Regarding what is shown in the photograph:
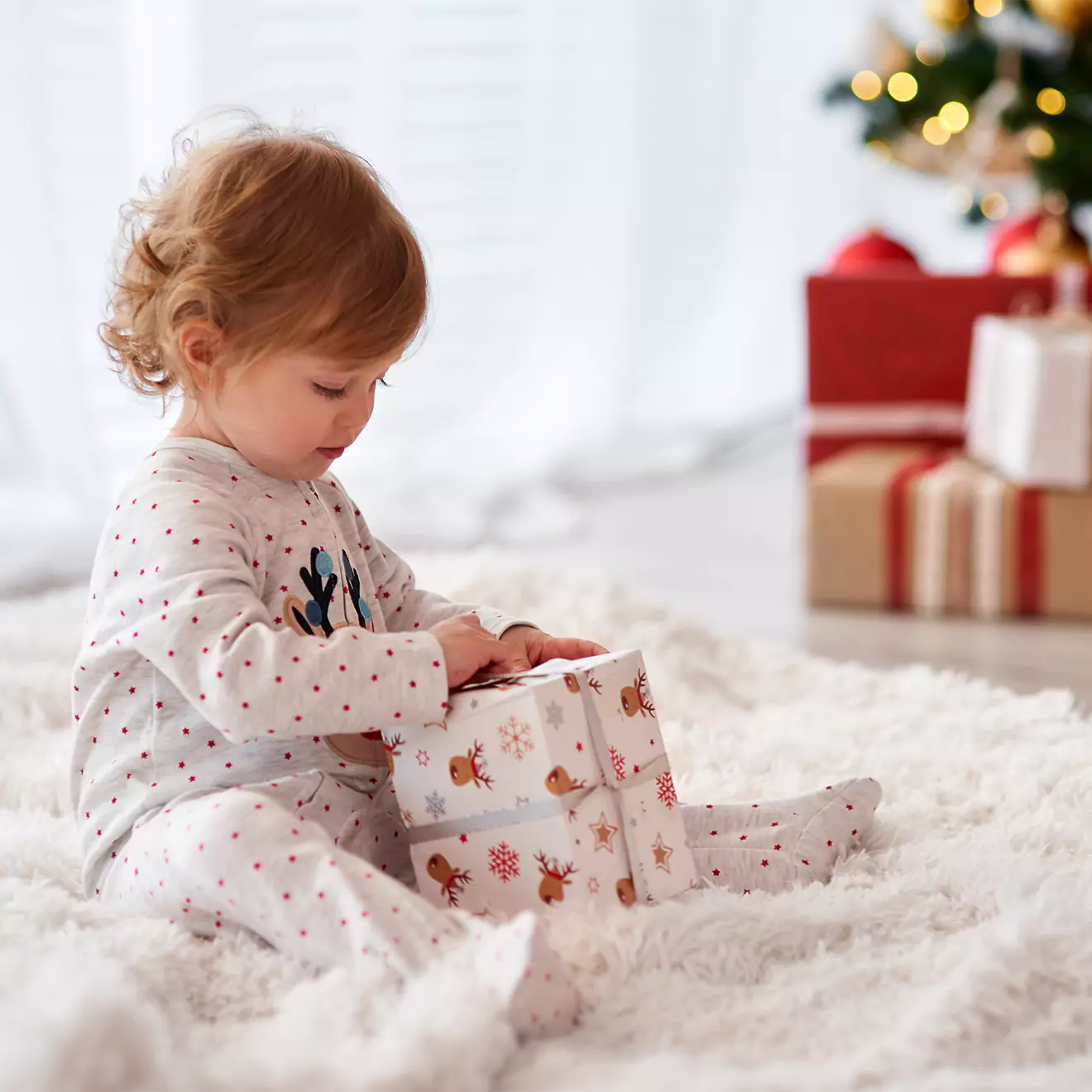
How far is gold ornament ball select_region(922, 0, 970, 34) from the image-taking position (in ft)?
7.45

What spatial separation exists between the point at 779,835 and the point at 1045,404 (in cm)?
108

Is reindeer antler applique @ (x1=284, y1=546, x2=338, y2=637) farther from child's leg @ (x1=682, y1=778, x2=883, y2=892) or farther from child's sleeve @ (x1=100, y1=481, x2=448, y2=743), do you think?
child's leg @ (x1=682, y1=778, x2=883, y2=892)

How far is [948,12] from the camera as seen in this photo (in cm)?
228

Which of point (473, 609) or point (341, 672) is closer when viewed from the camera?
point (341, 672)

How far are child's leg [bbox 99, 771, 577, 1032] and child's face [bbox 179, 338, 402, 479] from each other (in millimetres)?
228

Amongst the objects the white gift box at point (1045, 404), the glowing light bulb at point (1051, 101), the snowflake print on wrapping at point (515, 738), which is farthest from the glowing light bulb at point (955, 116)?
the snowflake print on wrapping at point (515, 738)

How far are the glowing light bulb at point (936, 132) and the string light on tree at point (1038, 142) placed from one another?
0.40ft

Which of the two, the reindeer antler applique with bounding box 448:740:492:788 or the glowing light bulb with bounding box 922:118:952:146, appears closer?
the reindeer antler applique with bounding box 448:740:492:788

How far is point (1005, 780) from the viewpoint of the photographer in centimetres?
119

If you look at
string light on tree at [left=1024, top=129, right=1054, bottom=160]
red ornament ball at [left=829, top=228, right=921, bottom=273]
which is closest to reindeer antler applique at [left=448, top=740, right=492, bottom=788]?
red ornament ball at [left=829, top=228, right=921, bottom=273]

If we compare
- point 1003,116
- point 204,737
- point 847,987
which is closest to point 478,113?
point 1003,116

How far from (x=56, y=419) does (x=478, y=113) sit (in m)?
1.05

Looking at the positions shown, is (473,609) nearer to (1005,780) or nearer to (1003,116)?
(1005,780)

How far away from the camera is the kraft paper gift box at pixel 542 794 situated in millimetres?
875
